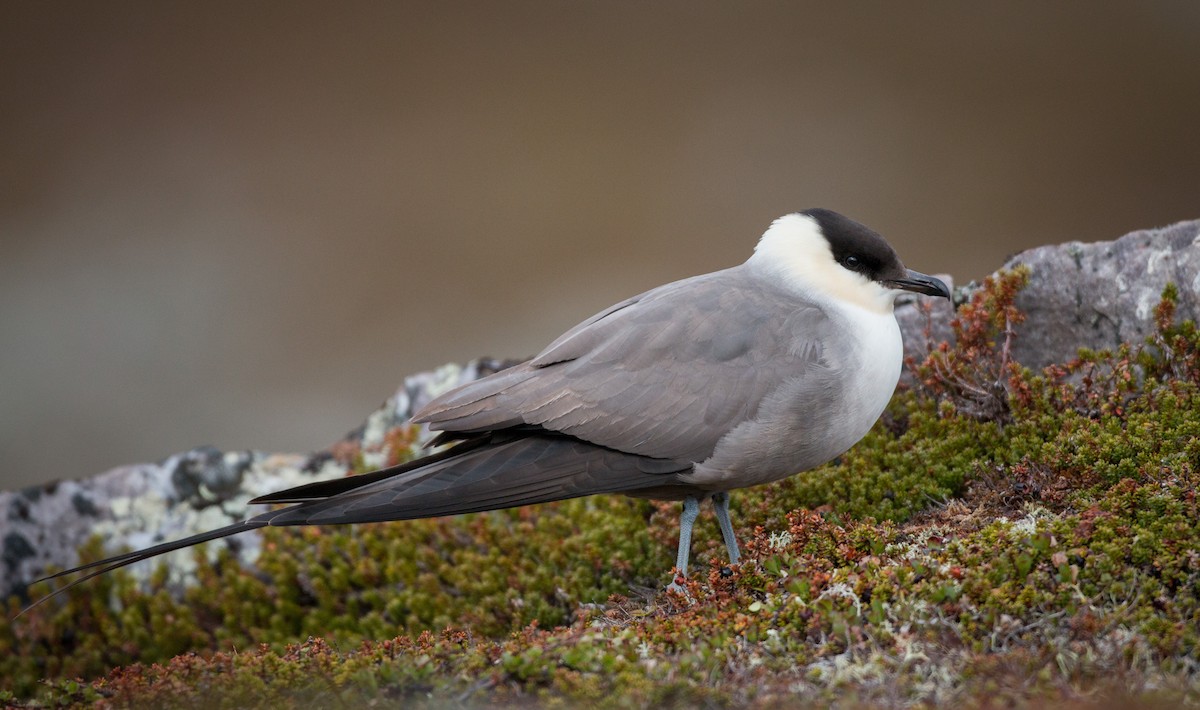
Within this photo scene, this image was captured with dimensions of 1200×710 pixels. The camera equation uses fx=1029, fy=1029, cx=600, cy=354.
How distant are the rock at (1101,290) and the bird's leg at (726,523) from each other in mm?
2103

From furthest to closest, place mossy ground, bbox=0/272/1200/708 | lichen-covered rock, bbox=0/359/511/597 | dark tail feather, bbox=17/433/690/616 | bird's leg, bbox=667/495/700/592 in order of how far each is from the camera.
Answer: lichen-covered rock, bbox=0/359/511/597 → bird's leg, bbox=667/495/700/592 → dark tail feather, bbox=17/433/690/616 → mossy ground, bbox=0/272/1200/708

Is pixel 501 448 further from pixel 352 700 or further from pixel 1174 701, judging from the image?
pixel 1174 701

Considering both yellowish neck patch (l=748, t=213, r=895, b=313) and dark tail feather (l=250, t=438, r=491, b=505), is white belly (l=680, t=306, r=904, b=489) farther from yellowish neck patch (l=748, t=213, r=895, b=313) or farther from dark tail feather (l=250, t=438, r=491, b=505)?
dark tail feather (l=250, t=438, r=491, b=505)

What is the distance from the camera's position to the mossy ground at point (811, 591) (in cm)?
350

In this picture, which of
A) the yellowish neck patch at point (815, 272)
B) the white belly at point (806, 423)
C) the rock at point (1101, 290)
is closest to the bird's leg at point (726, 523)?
the white belly at point (806, 423)

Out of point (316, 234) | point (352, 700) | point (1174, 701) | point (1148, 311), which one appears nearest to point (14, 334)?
point (316, 234)

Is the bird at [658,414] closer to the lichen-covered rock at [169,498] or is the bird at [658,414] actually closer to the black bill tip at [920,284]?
the black bill tip at [920,284]

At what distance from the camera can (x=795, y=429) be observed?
4.52 m

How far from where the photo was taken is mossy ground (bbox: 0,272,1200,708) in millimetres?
3502

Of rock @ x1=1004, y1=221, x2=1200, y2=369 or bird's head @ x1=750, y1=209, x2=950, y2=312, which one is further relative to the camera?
rock @ x1=1004, y1=221, x2=1200, y2=369


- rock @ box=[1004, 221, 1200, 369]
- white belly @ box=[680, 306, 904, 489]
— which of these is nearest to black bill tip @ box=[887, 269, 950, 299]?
white belly @ box=[680, 306, 904, 489]

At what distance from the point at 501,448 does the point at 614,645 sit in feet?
3.74

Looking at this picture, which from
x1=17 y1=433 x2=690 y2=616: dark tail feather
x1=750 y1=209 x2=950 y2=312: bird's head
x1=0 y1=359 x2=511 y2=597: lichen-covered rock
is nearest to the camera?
x1=17 y1=433 x2=690 y2=616: dark tail feather

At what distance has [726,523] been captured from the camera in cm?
493
